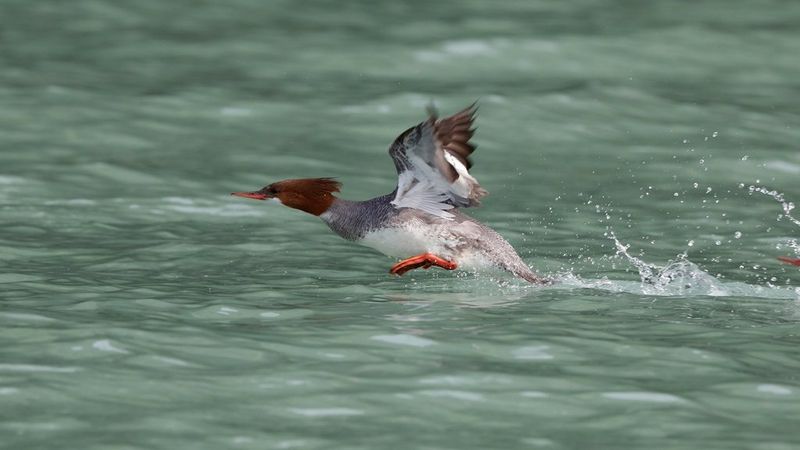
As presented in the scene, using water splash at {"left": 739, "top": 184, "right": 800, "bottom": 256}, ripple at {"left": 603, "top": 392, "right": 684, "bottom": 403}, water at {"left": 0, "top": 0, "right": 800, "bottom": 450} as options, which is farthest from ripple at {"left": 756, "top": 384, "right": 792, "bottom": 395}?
water splash at {"left": 739, "top": 184, "right": 800, "bottom": 256}

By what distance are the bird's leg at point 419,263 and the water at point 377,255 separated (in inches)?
5.1

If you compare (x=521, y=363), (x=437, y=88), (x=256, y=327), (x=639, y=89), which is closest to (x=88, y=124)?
(x=437, y=88)

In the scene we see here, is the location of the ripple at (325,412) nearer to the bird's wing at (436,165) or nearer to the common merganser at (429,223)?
the bird's wing at (436,165)

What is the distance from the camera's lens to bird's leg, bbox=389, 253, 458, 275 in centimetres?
938

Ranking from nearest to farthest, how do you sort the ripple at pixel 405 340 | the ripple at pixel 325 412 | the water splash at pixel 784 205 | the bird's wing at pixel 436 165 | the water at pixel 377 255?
the ripple at pixel 325 412
the water at pixel 377 255
the ripple at pixel 405 340
the bird's wing at pixel 436 165
the water splash at pixel 784 205

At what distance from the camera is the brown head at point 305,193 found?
9984 millimetres

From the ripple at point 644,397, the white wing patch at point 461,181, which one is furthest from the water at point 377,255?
the white wing patch at point 461,181

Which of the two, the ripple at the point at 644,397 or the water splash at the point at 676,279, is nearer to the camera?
the ripple at the point at 644,397

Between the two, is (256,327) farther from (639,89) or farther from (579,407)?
(639,89)

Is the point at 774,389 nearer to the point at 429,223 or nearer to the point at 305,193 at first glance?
the point at 429,223

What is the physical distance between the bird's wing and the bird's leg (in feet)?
1.14

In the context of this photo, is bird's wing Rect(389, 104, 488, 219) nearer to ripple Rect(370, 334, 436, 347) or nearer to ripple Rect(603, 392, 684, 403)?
ripple Rect(370, 334, 436, 347)

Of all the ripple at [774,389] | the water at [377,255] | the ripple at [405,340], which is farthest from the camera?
the ripple at [405,340]

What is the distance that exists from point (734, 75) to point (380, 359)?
29.7 feet
